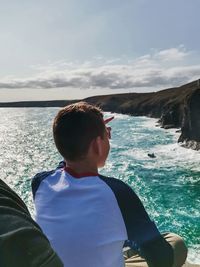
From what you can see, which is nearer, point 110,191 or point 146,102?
point 110,191

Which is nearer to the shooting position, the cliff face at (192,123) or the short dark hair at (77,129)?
the short dark hair at (77,129)

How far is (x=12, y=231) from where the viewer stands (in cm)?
153

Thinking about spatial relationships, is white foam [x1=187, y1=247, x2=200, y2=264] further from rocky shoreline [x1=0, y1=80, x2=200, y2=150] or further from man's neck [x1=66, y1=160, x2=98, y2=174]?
man's neck [x1=66, y1=160, x2=98, y2=174]

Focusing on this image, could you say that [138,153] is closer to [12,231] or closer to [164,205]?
Result: [164,205]

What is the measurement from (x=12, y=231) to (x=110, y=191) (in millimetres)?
1900

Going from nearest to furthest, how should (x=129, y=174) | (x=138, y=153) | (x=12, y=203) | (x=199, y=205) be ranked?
(x=12, y=203) → (x=199, y=205) → (x=129, y=174) → (x=138, y=153)

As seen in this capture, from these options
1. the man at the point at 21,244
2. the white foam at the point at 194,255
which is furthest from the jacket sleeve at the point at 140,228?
the white foam at the point at 194,255

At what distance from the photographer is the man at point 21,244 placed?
1.48 meters

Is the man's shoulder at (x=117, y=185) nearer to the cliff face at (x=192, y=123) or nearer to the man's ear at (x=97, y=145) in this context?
the man's ear at (x=97, y=145)

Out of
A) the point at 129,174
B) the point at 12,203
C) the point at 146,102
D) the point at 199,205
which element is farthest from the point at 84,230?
the point at 146,102

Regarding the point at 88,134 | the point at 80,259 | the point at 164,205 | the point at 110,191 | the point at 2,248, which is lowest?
the point at 164,205

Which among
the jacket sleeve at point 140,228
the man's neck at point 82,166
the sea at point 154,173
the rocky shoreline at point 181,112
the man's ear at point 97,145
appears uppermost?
the man's ear at point 97,145

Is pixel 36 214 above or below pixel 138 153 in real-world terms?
above

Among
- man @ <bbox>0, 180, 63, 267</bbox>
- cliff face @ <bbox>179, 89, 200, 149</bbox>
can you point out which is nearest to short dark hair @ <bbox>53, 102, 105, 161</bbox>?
man @ <bbox>0, 180, 63, 267</bbox>
